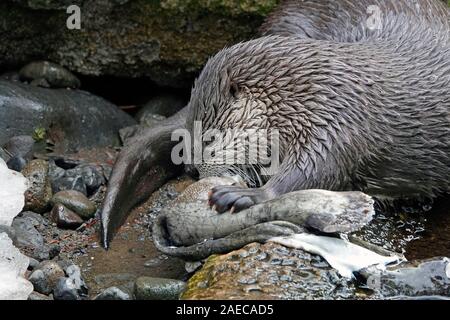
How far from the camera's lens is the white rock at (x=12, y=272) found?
2.55 meters

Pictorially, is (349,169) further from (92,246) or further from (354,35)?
(92,246)

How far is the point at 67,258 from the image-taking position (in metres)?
3.09

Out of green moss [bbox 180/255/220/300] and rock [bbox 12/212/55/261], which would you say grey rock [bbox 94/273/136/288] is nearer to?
rock [bbox 12/212/55/261]

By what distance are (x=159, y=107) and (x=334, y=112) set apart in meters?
1.34

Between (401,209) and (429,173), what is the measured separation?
169 millimetres

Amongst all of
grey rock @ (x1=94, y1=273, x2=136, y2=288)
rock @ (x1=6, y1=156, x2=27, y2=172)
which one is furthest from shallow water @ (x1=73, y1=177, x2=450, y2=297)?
rock @ (x1=6, y1=156, x2=27, y2=172)

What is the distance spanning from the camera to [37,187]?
3.38 m

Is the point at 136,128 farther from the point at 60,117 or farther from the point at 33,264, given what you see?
the point at 33,264

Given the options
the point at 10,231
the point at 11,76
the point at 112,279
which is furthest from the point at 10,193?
the point at 11,76

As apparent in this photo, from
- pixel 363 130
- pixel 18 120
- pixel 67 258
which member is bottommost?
pixel 67 258

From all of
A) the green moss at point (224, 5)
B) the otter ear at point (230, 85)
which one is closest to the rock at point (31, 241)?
the otter ear at point (230, 85)

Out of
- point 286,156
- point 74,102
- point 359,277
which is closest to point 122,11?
point 74,102

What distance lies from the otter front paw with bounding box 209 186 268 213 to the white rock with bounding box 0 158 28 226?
0.69m

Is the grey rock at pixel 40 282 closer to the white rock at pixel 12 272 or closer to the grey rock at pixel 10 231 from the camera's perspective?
the white rock at pixel 12 272
